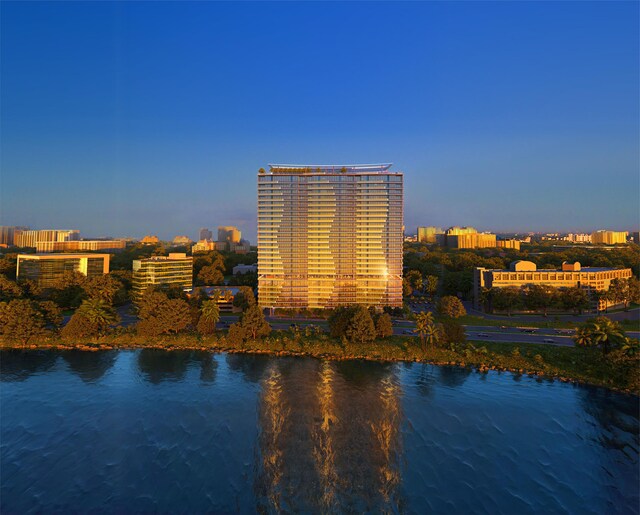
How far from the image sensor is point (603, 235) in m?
169

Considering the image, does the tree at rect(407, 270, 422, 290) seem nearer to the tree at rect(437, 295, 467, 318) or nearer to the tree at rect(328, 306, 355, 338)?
the tree at rect(437, 295, 467, 318)

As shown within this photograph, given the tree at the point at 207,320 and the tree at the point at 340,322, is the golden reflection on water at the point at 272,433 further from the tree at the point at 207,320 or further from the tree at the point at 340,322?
the tree at the point at 207,320

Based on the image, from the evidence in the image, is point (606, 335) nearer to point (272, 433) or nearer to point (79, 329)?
point (272, 433)

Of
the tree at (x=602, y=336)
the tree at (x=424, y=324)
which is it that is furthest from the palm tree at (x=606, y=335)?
the tree at (x=424, y=324)

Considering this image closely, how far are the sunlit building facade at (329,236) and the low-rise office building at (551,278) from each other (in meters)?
16.2

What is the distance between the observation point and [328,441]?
75.9 ft

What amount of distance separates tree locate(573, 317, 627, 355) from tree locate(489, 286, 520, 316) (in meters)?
20.4

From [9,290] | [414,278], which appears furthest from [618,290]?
[9,290]

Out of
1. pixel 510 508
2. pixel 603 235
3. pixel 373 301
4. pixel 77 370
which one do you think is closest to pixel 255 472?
pixel 510 508

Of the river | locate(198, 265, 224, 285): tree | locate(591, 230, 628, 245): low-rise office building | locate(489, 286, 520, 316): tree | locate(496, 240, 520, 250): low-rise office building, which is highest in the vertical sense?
locate(591, 230, 628, 245): low-rise office building

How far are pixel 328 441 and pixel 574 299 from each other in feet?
156

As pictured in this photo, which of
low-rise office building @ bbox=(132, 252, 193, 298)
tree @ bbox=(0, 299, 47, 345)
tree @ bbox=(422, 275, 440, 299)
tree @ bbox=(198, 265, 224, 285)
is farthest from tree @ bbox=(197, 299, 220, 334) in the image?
tree @ bbox=(422, 275, 440, 299)

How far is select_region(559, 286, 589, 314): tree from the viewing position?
5431cm

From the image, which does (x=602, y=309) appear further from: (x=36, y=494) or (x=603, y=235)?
(x=603, y=235)
